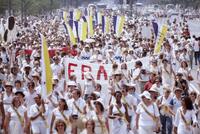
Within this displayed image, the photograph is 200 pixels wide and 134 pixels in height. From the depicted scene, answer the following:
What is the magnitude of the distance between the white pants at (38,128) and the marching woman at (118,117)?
1174 mm

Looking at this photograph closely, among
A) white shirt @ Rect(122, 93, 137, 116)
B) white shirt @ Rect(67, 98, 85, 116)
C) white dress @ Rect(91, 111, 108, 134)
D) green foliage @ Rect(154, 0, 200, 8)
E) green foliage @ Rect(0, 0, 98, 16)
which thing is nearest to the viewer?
white dress @ Rect(91, 111, 108, 134)

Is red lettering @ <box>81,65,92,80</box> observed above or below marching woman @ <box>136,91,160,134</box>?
above

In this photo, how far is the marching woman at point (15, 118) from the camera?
1038 centimetres

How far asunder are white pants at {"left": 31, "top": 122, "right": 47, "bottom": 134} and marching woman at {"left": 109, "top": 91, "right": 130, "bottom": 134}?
46.2 inches

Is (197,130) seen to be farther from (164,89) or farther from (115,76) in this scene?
(115,76)

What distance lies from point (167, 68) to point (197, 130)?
5.23 metres

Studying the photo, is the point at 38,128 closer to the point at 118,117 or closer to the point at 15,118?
the point at 15,118

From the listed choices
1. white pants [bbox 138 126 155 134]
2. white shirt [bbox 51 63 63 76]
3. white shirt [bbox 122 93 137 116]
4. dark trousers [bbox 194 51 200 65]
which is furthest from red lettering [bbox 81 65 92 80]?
dark trousers [bbox 194 51 200 65]

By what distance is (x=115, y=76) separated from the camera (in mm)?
13523

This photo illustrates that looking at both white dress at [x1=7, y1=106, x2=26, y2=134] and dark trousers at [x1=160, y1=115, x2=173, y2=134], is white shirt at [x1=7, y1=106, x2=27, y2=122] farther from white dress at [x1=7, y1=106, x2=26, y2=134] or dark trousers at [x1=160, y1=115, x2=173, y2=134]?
dark trousers at [x1=160, y1=115, x2=173, y2=134]

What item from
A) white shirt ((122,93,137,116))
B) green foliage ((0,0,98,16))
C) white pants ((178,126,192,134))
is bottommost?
white pants ((178,126,192,134))

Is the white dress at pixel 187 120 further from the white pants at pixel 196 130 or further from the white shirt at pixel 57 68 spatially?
the white shirt at pixel 57 68

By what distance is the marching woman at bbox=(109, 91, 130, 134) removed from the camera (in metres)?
10.2

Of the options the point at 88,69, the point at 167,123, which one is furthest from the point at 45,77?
the point at 88,69
